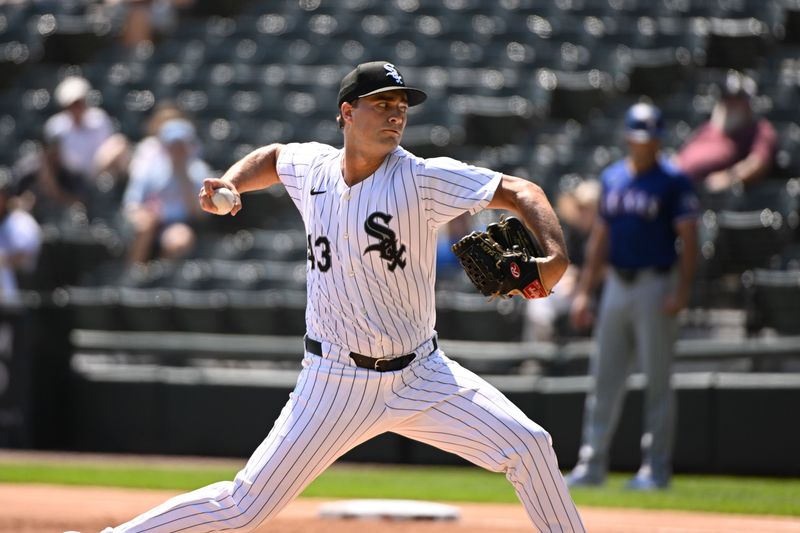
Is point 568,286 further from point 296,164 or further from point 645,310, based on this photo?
point 296,164

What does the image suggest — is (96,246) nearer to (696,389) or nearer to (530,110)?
(530,110)

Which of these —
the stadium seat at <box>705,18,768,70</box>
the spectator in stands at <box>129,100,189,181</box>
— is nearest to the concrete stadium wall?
the spectator in stands at <box>129,100,189,181</box>

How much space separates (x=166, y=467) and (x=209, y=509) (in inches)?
203

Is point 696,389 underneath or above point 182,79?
underneath

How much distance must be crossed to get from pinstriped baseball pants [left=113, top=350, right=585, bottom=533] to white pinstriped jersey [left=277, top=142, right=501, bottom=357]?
117mm

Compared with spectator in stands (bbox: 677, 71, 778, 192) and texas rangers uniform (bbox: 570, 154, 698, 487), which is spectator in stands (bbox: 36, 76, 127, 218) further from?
texas rangers uniform (bbox: 570, 154, 698, 487)

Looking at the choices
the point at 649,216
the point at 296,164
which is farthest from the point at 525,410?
the point at 296,164

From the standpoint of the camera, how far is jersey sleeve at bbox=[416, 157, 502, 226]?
13.0ft

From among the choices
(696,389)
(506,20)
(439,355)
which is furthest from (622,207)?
(506,20)

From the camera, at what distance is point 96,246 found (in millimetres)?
11750

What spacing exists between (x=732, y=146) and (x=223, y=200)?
6.67 metres

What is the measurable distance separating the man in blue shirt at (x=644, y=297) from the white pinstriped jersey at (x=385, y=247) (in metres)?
3.40

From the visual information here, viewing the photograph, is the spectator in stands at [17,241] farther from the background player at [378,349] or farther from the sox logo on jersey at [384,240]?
the sox logo on jersey at [384,240]

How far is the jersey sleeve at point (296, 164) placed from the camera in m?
4.32
